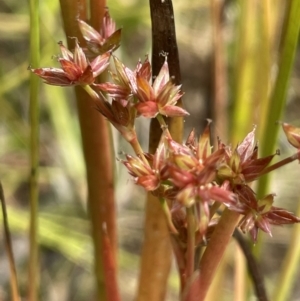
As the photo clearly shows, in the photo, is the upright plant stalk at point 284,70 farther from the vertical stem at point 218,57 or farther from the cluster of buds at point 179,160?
the vertical stem at point 218,57

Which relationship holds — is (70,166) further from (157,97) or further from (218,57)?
(157,97)

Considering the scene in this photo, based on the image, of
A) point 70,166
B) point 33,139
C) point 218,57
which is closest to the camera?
point 33,139

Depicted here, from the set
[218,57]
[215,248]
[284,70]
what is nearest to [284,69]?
[284,70]

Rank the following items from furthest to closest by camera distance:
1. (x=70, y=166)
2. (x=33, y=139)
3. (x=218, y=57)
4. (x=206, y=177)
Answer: (x=70, y=166) → (x=218, y=57) → (x=33, y=139) → (x=206, y=177)

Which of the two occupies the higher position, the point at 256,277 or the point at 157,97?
the point at 157,97

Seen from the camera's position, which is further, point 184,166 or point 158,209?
point 158,209

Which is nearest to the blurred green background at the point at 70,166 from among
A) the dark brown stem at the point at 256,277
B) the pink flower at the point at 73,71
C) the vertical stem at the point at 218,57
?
the vertical stem at the point at 218,57

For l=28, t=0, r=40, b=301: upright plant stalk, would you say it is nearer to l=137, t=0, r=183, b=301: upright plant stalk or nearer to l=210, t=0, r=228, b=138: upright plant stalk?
l=137, t=0, r=183, b=301: upright plant stalk

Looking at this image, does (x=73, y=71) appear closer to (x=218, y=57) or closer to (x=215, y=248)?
(x=215, y=248)
